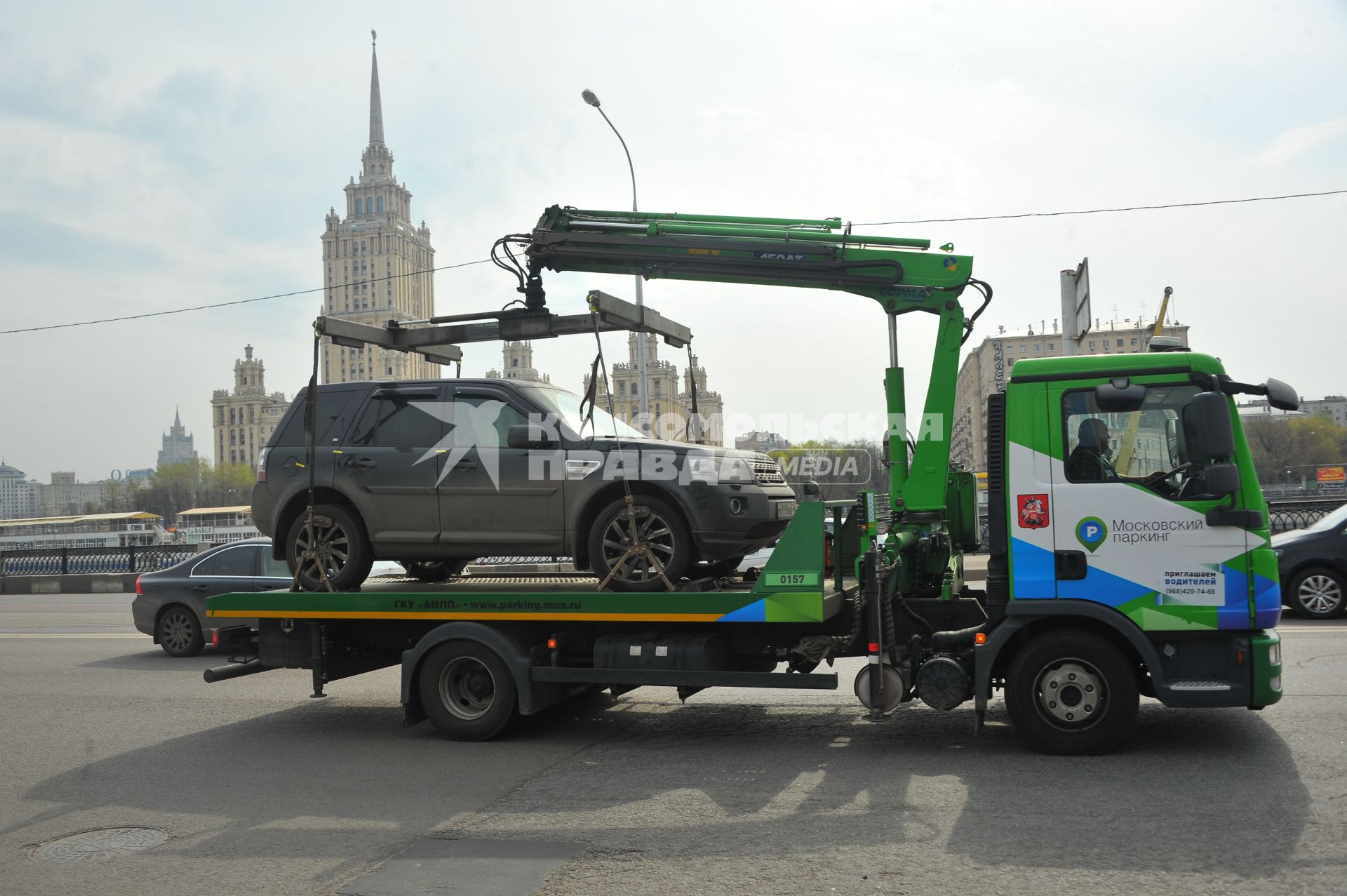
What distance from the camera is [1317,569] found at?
12867 mm

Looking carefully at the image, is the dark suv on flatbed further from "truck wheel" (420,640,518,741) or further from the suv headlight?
"truck wheel" (420,640,518,741)

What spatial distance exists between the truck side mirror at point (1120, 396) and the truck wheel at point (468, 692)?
4.56 m

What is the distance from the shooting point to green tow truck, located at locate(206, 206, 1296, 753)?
6.43 meters

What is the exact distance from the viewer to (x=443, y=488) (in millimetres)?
8102

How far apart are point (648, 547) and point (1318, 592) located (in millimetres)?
9792

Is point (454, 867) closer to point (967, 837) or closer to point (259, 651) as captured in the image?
point (967, 837)

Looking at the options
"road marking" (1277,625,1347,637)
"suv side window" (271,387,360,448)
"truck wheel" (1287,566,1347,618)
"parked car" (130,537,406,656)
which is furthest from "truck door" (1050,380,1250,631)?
"parked car" (130,537,406,656)

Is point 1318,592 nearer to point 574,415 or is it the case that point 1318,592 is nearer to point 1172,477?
point 1172,477

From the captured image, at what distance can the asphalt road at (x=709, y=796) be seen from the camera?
4.83m

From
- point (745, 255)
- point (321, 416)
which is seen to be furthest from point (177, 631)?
point (745, 255)

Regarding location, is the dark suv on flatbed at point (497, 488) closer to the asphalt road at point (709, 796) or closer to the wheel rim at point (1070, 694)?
the asphalt road at point (709, 796)

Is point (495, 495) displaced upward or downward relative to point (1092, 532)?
upward

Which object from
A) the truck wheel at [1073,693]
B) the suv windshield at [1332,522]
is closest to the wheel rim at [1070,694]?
the truck wheel at [1073,693]

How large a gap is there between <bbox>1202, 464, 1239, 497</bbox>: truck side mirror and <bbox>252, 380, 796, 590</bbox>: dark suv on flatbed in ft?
9.81
